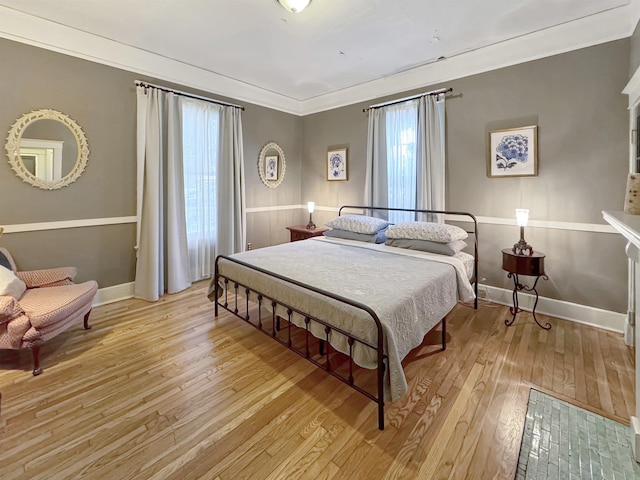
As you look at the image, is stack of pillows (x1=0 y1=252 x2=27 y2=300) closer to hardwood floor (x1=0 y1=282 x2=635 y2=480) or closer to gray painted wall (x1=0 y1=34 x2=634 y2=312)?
hardwood floor (x1=0 y1=282 x2=635 y2=480)

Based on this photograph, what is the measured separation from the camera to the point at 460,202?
150 inches

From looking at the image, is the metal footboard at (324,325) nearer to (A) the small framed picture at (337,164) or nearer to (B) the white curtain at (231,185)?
(B) the white curtain at (231,185)

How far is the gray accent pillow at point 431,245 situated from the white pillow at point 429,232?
1.5 inches

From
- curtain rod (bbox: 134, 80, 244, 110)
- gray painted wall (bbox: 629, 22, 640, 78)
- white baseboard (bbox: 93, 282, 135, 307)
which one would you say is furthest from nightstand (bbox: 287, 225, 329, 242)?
gray painted wall (bbox: 629, 22, 640, 78)

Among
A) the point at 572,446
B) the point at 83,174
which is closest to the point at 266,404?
the point at 572,446

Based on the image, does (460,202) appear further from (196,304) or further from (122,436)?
(122,436)

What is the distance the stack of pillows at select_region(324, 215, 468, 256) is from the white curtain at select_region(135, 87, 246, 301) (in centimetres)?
175

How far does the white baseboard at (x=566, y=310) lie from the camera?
2938 mm

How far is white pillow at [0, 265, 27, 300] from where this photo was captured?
2.35 m

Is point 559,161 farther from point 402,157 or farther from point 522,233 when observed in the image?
point 402,157

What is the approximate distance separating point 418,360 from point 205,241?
340 centimetres

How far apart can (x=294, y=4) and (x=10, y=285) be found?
10.8ft

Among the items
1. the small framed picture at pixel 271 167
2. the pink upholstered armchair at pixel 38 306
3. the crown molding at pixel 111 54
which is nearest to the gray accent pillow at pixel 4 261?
the pink upholstered armchair at pixel 38 306

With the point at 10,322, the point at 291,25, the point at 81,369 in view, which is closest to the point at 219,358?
the point at 81,369
